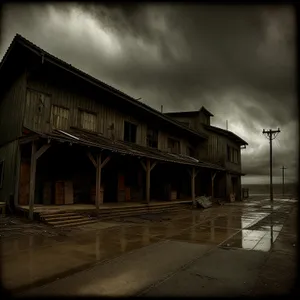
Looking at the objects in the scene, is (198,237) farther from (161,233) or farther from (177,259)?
(177,259)

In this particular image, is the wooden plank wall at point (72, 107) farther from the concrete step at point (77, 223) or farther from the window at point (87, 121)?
the concrete step at point (77, 223)

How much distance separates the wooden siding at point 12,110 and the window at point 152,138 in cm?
927

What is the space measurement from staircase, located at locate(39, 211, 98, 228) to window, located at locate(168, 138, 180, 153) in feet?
42.5

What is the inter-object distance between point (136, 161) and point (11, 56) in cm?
886

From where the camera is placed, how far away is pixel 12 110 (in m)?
12.3

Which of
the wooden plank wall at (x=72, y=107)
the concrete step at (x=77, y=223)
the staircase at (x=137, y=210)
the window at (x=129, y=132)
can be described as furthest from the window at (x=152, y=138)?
the concrete step at (x=77, y=223)

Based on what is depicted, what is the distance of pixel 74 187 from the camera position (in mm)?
13172

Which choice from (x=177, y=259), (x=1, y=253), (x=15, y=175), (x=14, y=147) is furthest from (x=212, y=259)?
(x=14, y=147)

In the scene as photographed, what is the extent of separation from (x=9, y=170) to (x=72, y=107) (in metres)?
4.04

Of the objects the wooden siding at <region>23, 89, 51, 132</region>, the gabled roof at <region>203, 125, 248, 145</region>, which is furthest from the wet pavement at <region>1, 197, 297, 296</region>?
the gabled roof at <region>203, 125, 248, 145</region>

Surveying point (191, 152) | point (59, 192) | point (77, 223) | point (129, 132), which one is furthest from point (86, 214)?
Result: point (191, 152)

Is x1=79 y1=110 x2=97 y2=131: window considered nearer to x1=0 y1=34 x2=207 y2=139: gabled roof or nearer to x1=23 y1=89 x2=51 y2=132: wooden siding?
x1=0 y1=34 x2=207 y2=139: gabled roof

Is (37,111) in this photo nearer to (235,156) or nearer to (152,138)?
(152,138)

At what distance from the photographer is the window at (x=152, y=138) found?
19.1 m
